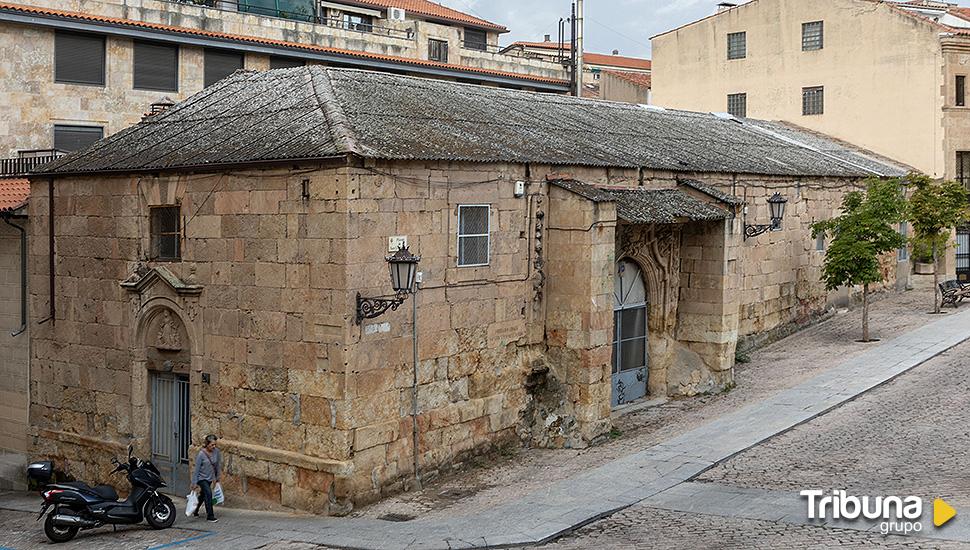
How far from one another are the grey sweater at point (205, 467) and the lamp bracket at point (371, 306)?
287 cm

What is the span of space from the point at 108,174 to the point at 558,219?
7.48 metres

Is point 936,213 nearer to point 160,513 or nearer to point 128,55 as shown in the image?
point 160,513

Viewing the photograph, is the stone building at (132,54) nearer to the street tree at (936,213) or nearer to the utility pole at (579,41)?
the utility pole at (579,41)

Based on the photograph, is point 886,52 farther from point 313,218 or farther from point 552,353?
point 313,218

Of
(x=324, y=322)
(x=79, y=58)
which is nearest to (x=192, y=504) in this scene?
(x=324, y=322)

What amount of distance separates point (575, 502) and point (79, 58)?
64.7 ft

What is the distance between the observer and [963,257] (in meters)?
34.5

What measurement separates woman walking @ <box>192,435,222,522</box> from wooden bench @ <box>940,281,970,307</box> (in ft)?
68.4

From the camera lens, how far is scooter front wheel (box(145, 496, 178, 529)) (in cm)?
1472

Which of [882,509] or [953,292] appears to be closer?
[882,509]

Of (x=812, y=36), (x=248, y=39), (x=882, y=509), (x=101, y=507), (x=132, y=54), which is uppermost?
(x=812, y=36)

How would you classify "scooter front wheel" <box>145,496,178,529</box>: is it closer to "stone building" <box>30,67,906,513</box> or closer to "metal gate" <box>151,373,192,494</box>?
"stone building" <box>30,67,906,513</box>

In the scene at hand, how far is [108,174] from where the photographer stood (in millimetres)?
17781

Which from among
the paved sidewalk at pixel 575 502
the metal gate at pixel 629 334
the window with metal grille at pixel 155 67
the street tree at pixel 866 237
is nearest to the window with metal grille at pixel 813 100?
the street tree at pixel 866 237
